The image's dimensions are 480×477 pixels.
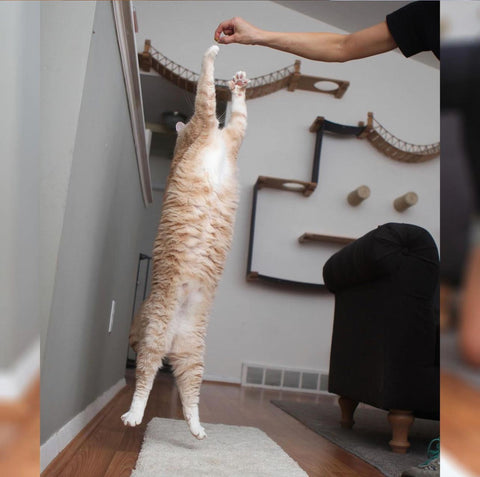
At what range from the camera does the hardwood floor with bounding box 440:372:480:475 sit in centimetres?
67

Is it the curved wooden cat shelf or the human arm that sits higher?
the curved wooden cat shelf

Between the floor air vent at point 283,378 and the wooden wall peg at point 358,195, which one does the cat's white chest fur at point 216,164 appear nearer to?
the wooden wall peg at point 358,195

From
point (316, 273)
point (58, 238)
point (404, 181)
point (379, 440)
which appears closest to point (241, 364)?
point (316, 273)

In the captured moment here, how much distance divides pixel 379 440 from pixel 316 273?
3.02 metres

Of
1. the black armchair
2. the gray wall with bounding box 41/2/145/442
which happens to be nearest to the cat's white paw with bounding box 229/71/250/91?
the gray wall with bounding box 41/2/145/442

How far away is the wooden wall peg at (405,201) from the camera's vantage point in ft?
16.1

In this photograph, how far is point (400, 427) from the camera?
1.84 meters

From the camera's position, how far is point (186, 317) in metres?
1.63

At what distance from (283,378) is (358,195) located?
1749 millimetres

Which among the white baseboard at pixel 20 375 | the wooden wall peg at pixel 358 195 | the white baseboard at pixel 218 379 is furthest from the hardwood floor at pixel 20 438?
the wooden wall peg at pixel 358 195

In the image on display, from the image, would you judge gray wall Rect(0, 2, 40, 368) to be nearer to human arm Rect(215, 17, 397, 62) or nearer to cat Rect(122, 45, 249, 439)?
human arm Rect(215, 17, 397, 62)

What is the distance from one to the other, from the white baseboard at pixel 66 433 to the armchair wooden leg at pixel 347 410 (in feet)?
3.33

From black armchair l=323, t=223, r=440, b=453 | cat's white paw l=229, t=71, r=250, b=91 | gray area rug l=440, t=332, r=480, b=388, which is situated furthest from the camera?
cat's white paw l=229, t=71, r=250, b=91

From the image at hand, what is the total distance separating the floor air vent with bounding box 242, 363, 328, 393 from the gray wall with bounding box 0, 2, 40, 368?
423cm
